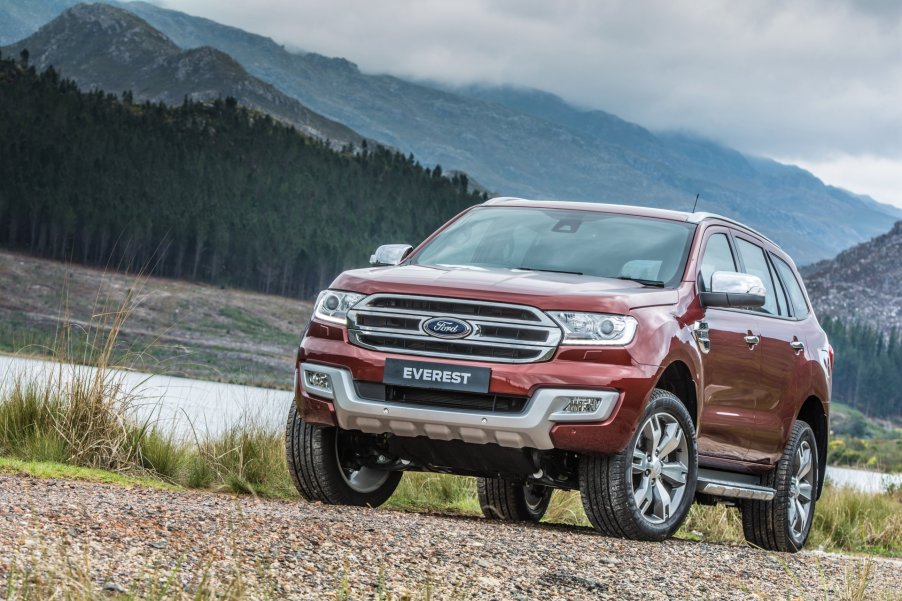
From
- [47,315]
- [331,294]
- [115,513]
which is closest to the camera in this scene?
[115,513]

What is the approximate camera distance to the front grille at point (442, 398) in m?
6.73

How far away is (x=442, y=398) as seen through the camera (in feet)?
22.4

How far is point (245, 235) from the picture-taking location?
440ft

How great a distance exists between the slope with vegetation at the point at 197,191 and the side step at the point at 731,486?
326 feet

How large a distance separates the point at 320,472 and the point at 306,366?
72 cm

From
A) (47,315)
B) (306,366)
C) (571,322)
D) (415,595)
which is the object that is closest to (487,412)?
(571,322)

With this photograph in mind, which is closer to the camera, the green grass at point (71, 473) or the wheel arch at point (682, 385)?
the wheel arch at point (682, 385)

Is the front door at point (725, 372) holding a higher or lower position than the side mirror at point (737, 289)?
lower

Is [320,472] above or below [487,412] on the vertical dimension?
below

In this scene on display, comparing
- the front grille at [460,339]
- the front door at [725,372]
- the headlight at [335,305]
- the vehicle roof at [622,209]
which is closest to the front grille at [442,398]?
the front grille at [460,339]

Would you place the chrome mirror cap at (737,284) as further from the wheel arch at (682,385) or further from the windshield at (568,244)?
the wheel arch at (682,385)

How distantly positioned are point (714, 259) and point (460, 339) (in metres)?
2.32

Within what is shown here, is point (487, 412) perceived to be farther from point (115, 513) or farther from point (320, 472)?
point (115, 513)

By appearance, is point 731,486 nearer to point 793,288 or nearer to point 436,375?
point 793,288
